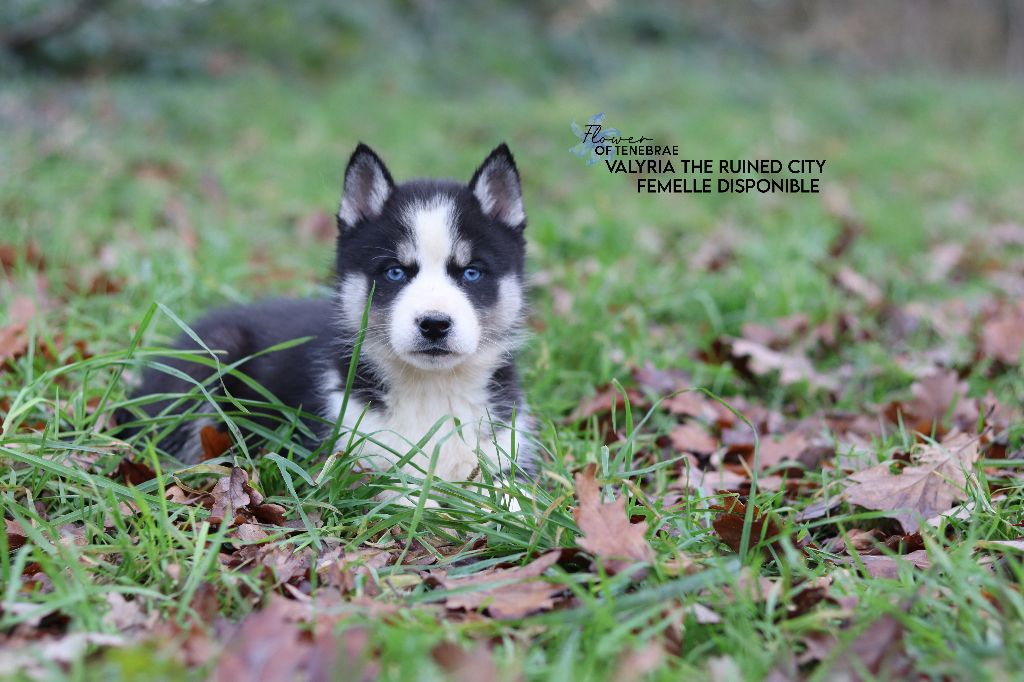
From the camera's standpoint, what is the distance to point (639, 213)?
24.9 ft

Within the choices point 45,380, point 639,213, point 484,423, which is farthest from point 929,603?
point 639,213

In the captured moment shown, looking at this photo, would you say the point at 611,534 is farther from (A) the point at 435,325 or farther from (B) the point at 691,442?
(B) the point at 691,442

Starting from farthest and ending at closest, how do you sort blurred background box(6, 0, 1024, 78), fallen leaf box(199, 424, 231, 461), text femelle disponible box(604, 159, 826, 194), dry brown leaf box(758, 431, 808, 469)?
blurred background box(6, 0, 1024, 78) → text femelle disponible box(604, 159, 826, 194) → dry brown leaf box(758, 431, 808, 469) → fallen leaf box(199, 424, 231, 461)

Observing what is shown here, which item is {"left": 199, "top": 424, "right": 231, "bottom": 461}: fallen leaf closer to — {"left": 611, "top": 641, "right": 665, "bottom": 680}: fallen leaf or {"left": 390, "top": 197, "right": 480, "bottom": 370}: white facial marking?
{"left": 390, "top": 197, "right": 480, "bottom": 370}: white facial marking

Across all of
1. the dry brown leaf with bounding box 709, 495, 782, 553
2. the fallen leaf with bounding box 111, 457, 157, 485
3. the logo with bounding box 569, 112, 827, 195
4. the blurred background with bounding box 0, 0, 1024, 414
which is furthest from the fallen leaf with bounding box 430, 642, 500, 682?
the logo with bounding box 569, 112, 827, 195

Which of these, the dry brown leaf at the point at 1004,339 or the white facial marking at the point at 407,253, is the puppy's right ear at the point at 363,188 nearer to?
the white facial marking at the point at 407,253

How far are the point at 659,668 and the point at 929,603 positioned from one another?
714 mm

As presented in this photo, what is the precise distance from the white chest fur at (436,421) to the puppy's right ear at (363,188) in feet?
1.90

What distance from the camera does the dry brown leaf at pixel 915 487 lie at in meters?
2.83

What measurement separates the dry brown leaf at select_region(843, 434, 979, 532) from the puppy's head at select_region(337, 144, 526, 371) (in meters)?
1.32

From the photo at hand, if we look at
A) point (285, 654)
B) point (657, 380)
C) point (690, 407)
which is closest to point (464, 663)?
point (285, 654)

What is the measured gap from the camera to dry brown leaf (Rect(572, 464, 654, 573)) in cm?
231

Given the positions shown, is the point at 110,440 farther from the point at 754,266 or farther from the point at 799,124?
the point at 799,124

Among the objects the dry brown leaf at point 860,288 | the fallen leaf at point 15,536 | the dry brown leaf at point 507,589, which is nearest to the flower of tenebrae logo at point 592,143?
the dry brown leaf at point 507,589
